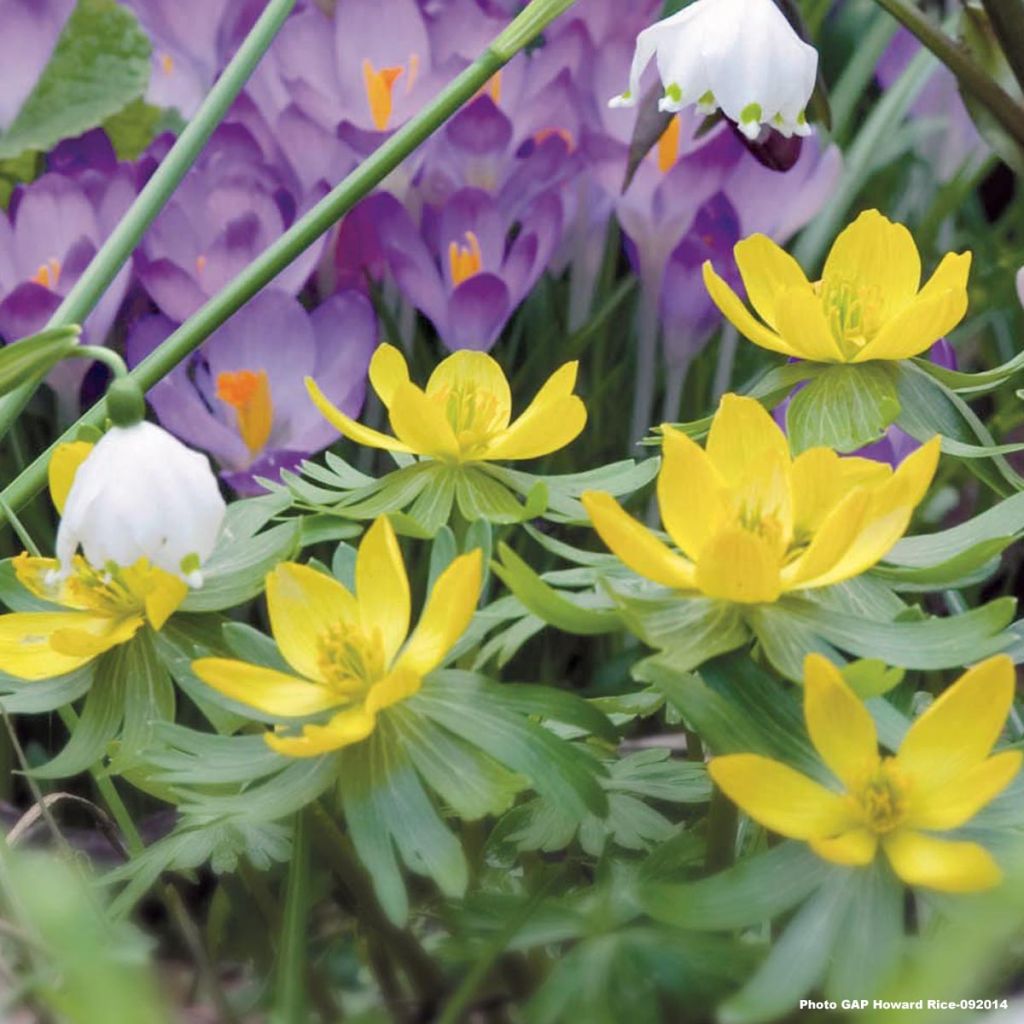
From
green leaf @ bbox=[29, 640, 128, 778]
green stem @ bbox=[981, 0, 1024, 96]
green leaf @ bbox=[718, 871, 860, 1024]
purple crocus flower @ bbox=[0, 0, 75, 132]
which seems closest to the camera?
green leaf @ bbox=[718, 871, 860, 1024]

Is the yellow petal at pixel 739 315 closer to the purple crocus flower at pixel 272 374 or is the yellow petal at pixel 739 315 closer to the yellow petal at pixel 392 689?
the yellow petal at pixel 392 689

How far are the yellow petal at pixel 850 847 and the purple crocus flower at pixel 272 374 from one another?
42cm

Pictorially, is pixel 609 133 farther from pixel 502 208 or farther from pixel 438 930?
pixel 438 930

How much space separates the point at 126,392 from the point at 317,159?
425 mm

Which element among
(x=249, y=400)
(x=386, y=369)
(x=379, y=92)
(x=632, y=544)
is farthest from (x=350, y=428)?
(x=379, y=92)

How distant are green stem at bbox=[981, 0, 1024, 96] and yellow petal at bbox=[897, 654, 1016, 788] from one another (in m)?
0.38

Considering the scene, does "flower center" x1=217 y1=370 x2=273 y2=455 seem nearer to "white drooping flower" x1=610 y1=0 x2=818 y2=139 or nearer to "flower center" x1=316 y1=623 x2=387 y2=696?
"white drooping flower" x1=610 y1=0 x2=818 y2=139

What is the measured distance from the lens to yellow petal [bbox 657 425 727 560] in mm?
350

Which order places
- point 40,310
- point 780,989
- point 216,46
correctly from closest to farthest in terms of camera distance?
point 780,989 < point 40,310 < point 216,46

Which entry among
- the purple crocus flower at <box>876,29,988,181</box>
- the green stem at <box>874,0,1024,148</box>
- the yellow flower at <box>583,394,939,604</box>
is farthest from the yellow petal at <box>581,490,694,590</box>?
the purple crocus flower at <box>876,29,988,181</box>

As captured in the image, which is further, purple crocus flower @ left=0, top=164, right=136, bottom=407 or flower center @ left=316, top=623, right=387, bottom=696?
purple crocus flower @ left=0, top=164, right=136, bottom=407

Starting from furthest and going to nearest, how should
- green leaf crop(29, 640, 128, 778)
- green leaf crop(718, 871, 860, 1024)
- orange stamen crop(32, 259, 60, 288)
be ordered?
orange stamen crop(32, 259, 60, 288), green leaf crop(29, 640, 128, 778), green leaf crop(718, 871, 860, 1024)

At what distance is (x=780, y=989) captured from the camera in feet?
0.95

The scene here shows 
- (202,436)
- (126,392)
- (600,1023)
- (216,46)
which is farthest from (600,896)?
(216,46)
